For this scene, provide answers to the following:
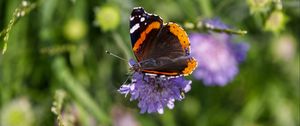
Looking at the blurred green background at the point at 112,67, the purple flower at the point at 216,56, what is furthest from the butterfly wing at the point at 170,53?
the purple flower at the point at 216,56

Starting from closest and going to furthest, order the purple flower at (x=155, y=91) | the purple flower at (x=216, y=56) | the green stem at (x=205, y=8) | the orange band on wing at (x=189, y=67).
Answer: the orange band on wing at (x=189, y=67) → the purple flower at (x=155, y=91) → the green stem at (x=205, y=8) → the purple flower at (x=216, y=56)

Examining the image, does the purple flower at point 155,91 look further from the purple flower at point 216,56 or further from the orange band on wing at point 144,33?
the purple flower at point 216,56

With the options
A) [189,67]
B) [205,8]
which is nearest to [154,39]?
[189,67]


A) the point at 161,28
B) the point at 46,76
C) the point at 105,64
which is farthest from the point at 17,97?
the point at 161,28

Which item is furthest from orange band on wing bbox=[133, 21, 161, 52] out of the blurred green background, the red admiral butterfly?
the blurred green background

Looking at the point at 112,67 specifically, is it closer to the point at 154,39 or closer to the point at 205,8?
the point at 205,8

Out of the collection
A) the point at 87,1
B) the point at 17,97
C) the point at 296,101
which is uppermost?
the point at 87,1

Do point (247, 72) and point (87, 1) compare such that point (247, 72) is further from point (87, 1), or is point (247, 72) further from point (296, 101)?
point (87, 1)
